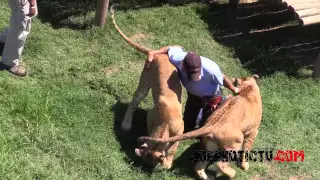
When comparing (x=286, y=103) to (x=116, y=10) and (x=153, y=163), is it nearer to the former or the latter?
(x=153, y=163)

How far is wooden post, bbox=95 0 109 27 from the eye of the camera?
7.77m

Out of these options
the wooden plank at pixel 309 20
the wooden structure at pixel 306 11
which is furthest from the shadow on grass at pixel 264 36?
the wooden plank at pixel 309 20

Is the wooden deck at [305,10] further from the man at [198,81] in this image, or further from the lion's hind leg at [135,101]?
the lion's hind leg at [135,101]

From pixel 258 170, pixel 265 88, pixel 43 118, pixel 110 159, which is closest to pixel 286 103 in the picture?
pixel 265 88

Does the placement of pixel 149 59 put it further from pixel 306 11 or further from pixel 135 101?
pixel 306 11

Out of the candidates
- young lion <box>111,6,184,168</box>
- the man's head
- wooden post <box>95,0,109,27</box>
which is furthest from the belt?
wooden post <box>95,0,109,27</box>

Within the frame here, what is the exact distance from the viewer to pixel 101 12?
25.7ft

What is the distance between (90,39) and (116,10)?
106 cm

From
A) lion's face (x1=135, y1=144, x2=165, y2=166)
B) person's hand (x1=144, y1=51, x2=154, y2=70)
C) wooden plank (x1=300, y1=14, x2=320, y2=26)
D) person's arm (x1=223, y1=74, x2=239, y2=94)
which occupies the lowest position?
lion's face (x1=135, y1=144, x2=165, y2=166)

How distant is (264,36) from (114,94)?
10.4 ft

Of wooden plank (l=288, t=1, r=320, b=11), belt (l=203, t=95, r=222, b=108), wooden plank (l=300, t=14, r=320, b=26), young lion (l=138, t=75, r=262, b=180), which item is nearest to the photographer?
young lion (l=138, t=75, r=262, b=180)

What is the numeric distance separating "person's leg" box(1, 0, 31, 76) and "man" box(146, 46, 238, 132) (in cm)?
162

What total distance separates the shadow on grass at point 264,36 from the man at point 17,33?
333 cm

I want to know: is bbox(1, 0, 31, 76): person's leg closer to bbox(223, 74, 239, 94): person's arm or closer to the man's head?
the man's head
